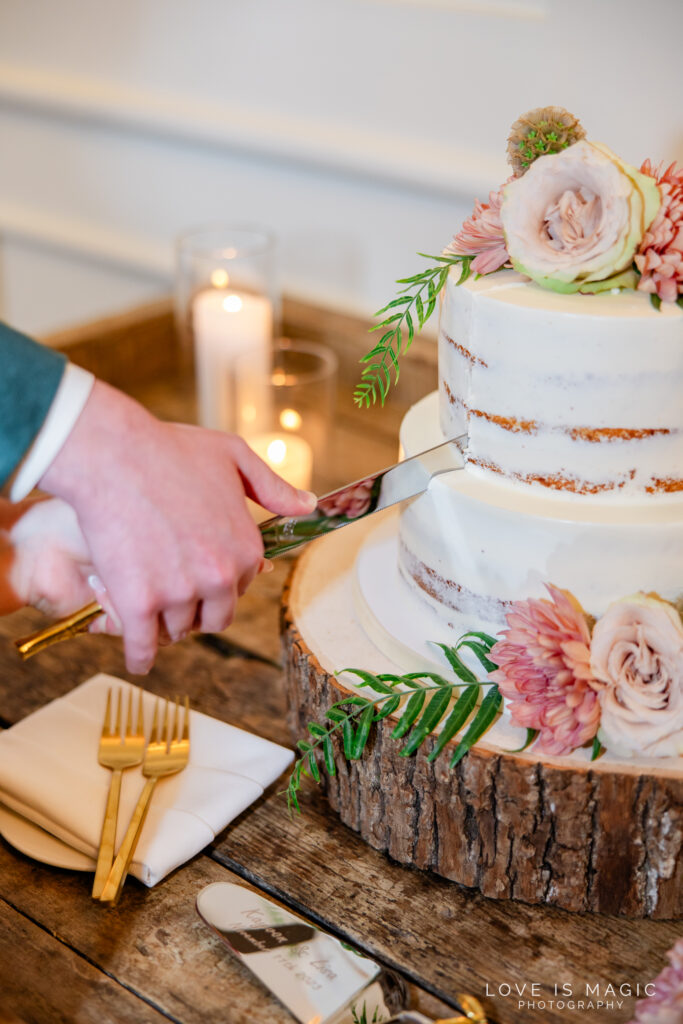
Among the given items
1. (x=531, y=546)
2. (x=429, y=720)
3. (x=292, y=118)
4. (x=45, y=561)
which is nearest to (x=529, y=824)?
(x=429, y=720)

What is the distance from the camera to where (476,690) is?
82 cm

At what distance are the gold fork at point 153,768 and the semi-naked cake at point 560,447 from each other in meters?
0.30

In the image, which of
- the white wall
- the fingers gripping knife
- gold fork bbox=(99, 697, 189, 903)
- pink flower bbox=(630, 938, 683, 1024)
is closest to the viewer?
pink flower bbox=(630, 938, 683, 1024)

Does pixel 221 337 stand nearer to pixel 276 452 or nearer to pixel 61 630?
pixel 276 452

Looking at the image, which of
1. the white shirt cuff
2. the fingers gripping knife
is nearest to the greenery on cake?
the fingers gripping knife

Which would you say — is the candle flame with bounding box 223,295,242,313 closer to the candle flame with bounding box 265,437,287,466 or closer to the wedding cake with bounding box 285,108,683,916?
the candle flame with bounding box 265,437,287,466

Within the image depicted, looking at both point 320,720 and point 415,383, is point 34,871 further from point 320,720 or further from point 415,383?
point 415,383

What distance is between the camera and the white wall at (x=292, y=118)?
1.38 m

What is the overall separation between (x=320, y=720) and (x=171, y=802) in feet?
0.49

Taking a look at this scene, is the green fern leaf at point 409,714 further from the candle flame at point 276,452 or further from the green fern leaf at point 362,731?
the candle flame at point 276,452

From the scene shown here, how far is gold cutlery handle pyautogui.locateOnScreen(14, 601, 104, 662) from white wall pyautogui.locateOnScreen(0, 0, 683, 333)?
969mm

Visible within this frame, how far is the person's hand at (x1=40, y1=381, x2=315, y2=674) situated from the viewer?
689mm

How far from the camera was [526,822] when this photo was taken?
0.80 m

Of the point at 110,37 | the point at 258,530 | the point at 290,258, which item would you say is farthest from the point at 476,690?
the point at 110,37
